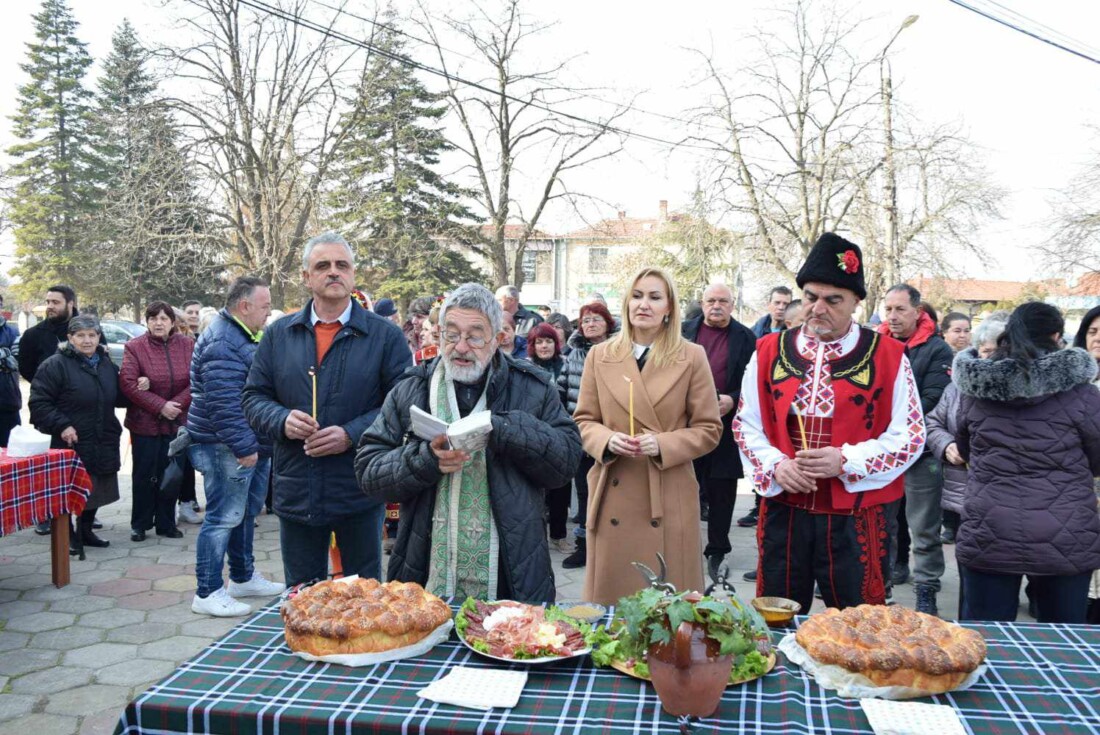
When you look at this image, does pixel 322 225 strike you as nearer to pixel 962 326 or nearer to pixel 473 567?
pixel 962 326

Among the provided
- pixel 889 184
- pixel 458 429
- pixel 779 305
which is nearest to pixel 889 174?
pixel 889 184

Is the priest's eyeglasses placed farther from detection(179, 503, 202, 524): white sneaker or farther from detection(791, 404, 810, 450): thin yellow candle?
detection(179, 503, 202, 524): white sneaker

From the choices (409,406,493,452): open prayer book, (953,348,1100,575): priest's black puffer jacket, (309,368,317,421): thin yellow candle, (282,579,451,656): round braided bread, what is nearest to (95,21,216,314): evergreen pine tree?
(309,368,317,421): thin yellow candle

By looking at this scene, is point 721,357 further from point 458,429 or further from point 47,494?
point 47,494

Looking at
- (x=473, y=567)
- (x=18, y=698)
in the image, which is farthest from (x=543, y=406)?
(x=18, y=698)

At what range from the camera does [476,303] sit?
293 centimetres

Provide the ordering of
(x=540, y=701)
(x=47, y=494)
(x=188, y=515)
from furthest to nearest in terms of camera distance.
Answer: (x=188, y=515) → (x=47, y=494) → (x=540, y=701)

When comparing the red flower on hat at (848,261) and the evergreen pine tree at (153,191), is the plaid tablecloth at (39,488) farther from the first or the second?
the evergreen pine tree at (153,191)

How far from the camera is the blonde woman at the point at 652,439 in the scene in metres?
3.70

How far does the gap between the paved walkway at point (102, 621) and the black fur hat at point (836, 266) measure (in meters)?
2.84

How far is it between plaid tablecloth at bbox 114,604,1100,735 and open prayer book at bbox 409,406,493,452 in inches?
25.6

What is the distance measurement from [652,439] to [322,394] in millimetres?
1531

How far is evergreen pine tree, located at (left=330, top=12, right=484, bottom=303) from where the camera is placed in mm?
24328

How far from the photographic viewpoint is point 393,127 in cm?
2614
